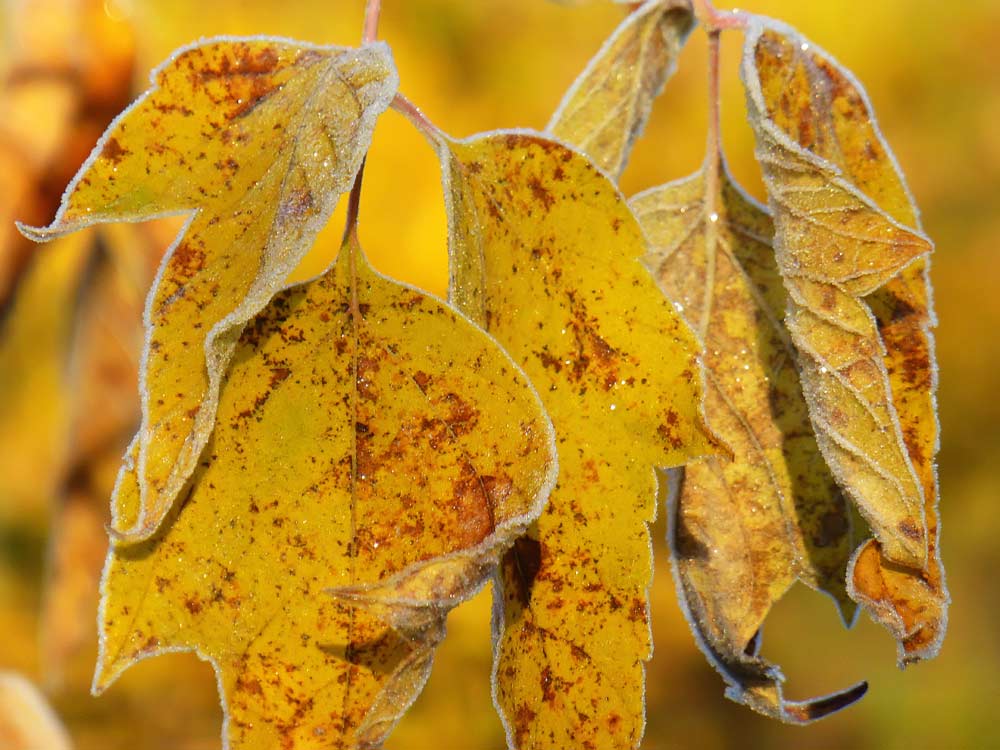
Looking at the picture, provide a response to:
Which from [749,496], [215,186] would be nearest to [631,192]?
[749,496]

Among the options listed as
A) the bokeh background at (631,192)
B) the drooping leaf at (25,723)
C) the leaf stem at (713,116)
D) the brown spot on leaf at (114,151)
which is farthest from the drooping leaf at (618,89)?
the bokeh background at (631,192)

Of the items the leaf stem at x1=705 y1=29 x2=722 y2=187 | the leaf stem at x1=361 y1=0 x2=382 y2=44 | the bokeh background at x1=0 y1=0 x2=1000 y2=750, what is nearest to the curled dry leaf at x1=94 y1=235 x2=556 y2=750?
the leaf stem at x1=361 y1=0 x2=382 y2=44

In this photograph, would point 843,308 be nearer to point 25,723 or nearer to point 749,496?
point 749,496

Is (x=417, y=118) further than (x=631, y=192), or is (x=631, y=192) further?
(x=631, y=192)

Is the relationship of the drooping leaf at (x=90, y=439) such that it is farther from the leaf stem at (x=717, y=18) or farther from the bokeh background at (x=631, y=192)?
the leaf stem at (x=717, y=18)

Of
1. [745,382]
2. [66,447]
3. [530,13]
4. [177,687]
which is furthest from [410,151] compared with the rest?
[745,382]

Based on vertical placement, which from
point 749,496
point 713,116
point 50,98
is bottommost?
point 749,496
